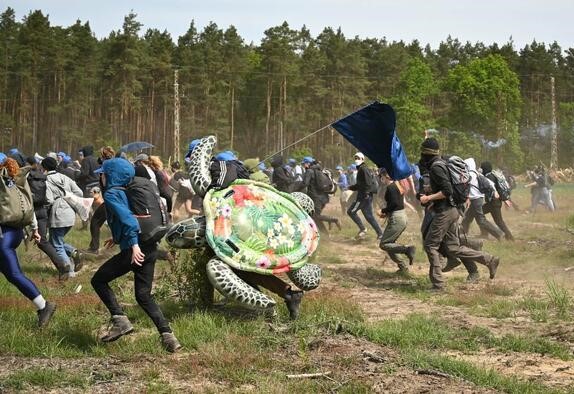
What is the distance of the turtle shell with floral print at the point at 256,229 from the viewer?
7182 millimetres

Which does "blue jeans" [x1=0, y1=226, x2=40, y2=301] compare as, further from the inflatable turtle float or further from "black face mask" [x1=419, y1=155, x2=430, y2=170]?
"black face mask" [x1=419, y1=155, x2=430, y2=170]

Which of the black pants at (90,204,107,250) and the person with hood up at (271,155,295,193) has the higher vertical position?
the person with hood up at (271,155,295,193)

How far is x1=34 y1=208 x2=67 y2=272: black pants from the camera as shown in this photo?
10.2 meters

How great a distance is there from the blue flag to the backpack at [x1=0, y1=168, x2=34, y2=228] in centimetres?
354

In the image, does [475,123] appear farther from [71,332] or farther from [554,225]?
[71,332]

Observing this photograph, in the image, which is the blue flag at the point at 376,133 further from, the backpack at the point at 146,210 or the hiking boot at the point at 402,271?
the backpack at the point at 146,210

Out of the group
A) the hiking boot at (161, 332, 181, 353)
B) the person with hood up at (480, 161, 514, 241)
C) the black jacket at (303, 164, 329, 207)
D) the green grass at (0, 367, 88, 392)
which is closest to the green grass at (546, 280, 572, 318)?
the hiking boot at (161, 332, 181, 353)

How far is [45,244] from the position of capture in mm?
10227

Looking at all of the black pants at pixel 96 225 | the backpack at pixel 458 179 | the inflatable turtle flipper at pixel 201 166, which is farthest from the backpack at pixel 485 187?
the inflatable turtle flipper at pixel 201 166

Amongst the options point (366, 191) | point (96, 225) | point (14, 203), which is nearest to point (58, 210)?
point (96, 225)

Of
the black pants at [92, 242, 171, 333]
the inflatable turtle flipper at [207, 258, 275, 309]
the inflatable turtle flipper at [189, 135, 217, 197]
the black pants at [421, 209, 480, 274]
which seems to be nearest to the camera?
the black pants at [92, 242, 171, 333]

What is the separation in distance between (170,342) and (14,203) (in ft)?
7.55

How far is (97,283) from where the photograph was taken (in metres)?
6.43

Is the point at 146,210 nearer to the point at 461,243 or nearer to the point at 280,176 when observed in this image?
the point at 461,243
